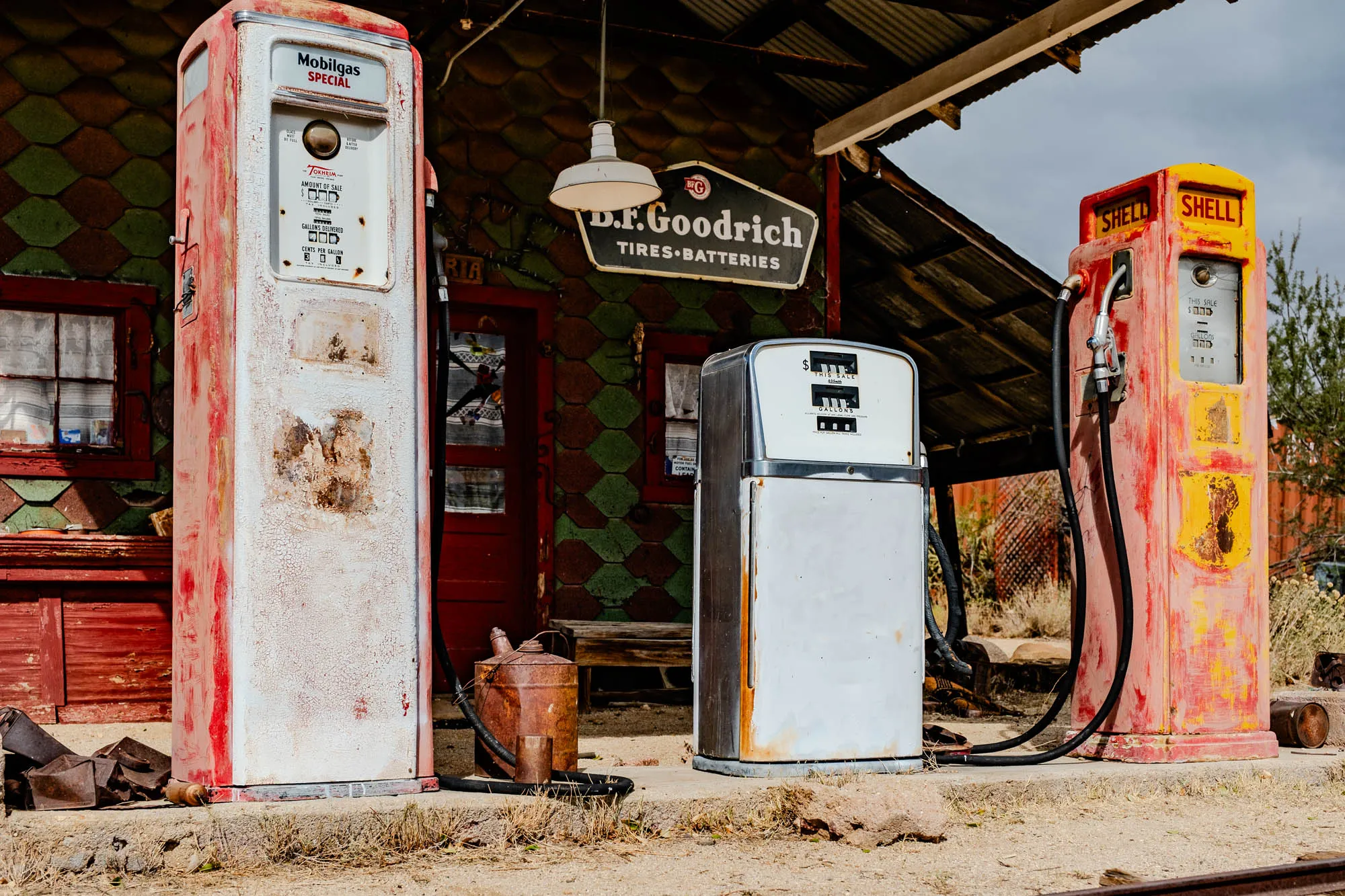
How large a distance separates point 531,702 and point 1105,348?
3259 millimetres

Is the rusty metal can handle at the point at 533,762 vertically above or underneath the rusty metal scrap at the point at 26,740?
underneath

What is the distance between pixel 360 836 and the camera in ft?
15.4

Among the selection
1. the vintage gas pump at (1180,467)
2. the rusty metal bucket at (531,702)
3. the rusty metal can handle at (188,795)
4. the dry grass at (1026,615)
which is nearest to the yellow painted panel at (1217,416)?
the vintage gas pump at (1180,467)

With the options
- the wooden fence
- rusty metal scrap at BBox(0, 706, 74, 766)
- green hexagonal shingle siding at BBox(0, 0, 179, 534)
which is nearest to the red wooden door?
green hexagonal shingle siding at BBox(0, 0, 179, 534)

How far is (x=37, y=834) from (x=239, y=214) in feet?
6.99

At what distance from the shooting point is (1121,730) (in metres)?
6.59

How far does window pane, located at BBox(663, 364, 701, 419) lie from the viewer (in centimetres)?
958

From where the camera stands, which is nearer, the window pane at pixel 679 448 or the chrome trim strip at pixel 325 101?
the chrome trim strip at pixel 325 101

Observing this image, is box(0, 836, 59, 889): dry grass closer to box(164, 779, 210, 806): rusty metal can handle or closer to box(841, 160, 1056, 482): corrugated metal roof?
box(164, 779, 210, 806): rusty metal can handle

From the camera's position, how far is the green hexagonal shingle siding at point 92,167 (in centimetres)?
800

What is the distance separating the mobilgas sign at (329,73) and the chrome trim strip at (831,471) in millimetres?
2037

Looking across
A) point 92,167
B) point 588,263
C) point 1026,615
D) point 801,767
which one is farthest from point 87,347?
point 1026,615

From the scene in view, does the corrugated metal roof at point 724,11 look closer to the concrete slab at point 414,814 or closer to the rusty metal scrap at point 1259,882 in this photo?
the concrete slab at point 414,814

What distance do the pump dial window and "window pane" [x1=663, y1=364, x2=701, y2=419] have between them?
4646 millimetres
